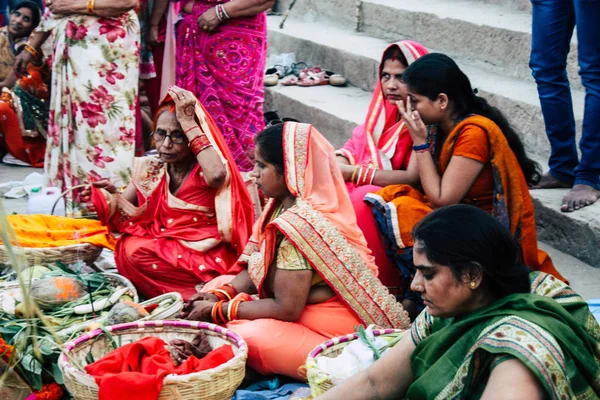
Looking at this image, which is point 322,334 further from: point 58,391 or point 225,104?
point 225,104

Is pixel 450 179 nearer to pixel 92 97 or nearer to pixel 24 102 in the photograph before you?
pixel 92 97

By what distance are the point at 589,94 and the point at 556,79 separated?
261mm

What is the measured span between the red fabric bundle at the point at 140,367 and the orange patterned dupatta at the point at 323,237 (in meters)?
0.52

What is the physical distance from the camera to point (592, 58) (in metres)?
4.60

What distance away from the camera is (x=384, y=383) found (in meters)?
2.83

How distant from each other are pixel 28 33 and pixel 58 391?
465 centimetres

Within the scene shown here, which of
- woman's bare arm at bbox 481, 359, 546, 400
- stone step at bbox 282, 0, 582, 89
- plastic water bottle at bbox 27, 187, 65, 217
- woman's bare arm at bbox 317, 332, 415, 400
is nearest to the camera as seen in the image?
woman's bare arm at bbox 481, 359, 546, 400

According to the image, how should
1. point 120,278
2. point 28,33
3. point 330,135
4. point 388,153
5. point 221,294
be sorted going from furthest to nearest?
point 28,33, point 330,135, point 388,153, point 120,278, point 221,294

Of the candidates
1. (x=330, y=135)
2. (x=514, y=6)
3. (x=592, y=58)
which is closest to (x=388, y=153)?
(x=592, y=58)

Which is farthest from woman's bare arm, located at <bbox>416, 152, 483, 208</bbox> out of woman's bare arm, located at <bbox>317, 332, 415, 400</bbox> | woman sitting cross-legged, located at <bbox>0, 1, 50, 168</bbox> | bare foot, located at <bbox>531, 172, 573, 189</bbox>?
woman sitting cross-legged, located at <bbox>0, 1, 50, 168</bbox>

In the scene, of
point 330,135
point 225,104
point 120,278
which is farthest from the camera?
point 330,135

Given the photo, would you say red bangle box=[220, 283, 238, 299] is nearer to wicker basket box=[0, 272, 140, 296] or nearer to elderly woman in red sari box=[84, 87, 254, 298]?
elderly woman in red sari box=[84, 87, 254, 298]

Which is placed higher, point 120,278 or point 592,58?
point 592,58

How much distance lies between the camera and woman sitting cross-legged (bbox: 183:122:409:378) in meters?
3.69
